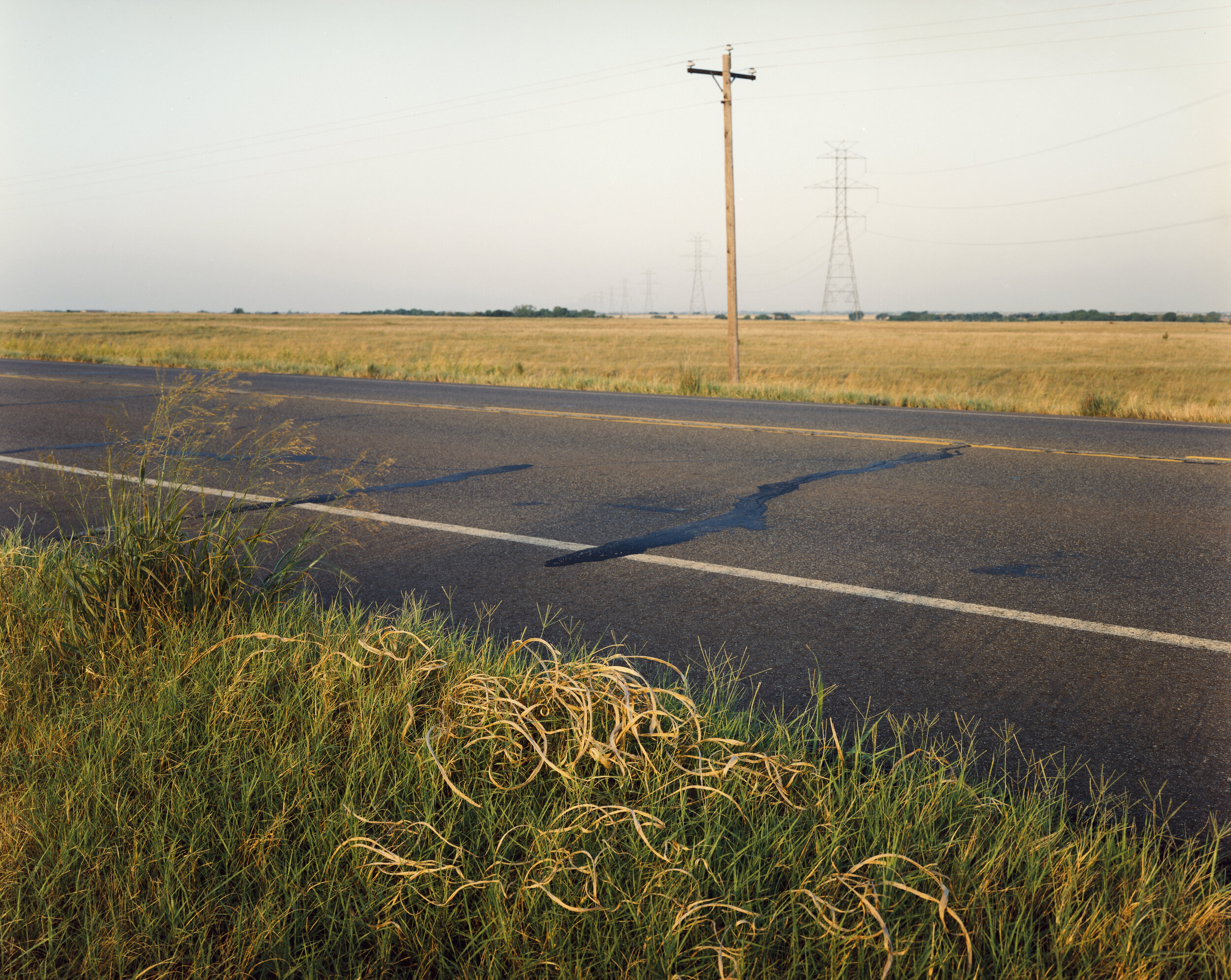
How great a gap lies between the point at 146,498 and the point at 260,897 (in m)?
2.46

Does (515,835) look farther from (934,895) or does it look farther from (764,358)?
(764,358)

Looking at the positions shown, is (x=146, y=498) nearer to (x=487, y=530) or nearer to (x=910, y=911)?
(x=487, y=530)

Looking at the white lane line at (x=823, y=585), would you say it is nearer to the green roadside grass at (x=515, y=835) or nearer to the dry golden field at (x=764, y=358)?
the green roadside grass at (x=515, y=835)

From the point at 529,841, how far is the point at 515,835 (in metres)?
0.04

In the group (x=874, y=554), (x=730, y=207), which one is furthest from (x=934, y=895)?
(x=730, y=207)

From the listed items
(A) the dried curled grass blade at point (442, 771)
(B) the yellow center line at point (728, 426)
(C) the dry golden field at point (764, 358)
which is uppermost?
(C) the dry golden field at point (764, 358)

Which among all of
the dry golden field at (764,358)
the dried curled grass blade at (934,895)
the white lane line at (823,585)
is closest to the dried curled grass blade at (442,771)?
the dried curled grass blade at (934,895)

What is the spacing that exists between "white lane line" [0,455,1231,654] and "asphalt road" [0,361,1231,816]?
3 cm

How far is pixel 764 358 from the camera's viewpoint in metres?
43.1

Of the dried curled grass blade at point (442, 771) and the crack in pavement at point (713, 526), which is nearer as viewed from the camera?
the dried curled grass blade at point (442, 771)

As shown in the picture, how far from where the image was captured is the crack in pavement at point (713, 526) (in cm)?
548

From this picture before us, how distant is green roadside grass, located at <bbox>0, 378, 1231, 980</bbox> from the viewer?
192 centimetres

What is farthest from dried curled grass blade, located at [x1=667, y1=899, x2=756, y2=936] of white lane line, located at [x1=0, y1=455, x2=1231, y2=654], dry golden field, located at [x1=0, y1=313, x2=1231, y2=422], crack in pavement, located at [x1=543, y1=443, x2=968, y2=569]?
dry golden field, located at [x1=0, y1=313, x2=1231, y2=422]

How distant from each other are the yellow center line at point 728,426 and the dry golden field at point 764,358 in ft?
14.0
